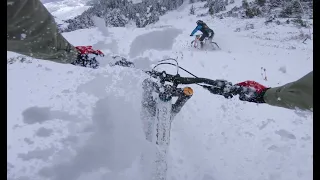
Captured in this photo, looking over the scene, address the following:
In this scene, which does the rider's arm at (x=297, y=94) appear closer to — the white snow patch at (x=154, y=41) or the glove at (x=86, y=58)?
the glove at (x=86, y=58)

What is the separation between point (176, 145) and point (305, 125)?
2024 mm

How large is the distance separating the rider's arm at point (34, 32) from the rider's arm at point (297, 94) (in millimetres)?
1803

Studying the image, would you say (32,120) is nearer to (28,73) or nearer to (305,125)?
(28,73)

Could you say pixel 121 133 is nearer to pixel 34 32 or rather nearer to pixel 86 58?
pixel 86 58

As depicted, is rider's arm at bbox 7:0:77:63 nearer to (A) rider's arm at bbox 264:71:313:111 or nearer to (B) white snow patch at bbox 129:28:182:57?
(A) rider's arm at bbox 264:71:313:111

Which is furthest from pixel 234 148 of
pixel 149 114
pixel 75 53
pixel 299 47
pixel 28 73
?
pixel 299 47

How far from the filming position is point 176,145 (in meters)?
3.88

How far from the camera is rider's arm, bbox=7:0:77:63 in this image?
1.74m

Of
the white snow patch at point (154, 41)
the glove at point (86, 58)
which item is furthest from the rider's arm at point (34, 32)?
the white snow patch at point (154, 41)

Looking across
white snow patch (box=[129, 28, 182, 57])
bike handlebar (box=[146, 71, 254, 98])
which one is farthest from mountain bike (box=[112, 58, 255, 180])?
white snow patch (box=[129, 28, 182, 57])

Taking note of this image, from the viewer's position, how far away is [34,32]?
6.57 ft

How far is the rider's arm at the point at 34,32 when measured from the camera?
1.74 m

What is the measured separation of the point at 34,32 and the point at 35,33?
0.6 inches

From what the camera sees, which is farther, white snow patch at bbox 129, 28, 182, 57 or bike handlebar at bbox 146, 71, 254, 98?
white snow patch at bbox 129, 28, 182, 57
